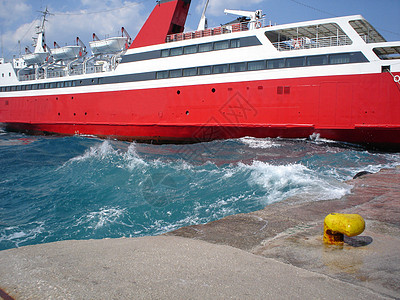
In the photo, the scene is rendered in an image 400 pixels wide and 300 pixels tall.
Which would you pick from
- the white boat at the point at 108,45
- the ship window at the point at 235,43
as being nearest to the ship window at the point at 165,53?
the ship window at the point at 235,43

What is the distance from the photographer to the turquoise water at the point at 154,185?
19.6 feet

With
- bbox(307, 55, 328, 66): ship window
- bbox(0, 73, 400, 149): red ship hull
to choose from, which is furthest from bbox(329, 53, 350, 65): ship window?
bbox(0, 73, 400, 149): red ship hull

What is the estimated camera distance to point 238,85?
13859 millimetres

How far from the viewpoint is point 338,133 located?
12.0 meters

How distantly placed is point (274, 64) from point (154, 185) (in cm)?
813

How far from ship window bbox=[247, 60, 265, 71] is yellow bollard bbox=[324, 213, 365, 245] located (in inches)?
436

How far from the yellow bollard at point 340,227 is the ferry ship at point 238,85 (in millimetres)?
9556

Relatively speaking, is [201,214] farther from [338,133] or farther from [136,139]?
[136,139]

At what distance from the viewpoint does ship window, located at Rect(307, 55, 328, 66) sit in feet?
40.4

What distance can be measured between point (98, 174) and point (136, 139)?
7.60 metres

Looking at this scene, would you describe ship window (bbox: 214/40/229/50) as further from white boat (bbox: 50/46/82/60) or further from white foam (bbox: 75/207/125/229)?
white boat (bbox: 50/46/82/60)

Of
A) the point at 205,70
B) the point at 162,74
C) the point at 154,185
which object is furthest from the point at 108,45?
the point at 154,185

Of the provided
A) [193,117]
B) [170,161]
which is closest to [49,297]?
[170,161]

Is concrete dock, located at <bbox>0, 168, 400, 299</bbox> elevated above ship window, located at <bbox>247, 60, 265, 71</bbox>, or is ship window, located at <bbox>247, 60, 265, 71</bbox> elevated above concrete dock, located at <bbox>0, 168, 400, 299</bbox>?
ship window, located at <bbox>247, 60, 265, 71</bbox>
